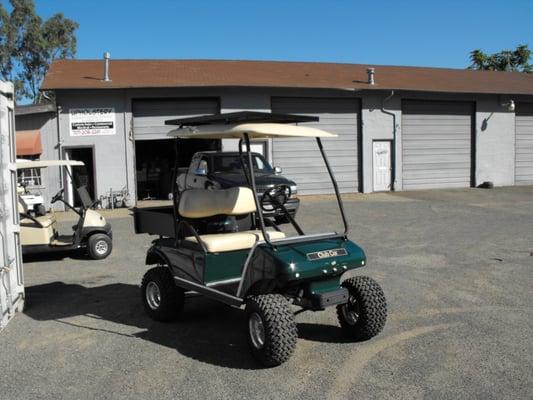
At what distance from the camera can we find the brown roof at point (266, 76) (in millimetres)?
18906

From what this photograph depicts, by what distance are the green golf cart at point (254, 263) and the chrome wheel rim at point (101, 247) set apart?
3.54m

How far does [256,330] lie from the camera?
4.55 m

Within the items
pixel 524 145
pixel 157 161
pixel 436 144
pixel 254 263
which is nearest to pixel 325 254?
pixel 254 263

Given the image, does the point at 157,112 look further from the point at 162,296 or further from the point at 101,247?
the point at 162,296

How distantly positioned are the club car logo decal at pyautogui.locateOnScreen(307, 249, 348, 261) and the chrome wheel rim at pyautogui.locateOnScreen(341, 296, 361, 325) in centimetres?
54

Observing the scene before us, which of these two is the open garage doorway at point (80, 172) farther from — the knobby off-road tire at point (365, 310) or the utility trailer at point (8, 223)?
the knobby off-road tire at point (365, 310)

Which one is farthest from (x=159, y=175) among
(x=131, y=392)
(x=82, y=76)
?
(x=131, y=392)

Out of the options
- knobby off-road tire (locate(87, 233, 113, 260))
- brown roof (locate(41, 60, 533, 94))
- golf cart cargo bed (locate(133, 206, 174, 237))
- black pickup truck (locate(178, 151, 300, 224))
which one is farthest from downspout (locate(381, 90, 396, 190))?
golf cart cargo bed (locate(133, 206, 174, 237))

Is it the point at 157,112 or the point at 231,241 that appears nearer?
the point at 231,241

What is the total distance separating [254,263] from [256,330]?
1.89 ft

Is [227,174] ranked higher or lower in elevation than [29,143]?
lower

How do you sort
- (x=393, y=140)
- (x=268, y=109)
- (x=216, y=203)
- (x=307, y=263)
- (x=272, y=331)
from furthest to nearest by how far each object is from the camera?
1. (x=393, y=140)
2. (x=268, y=109)
3. (x=216, y=203)
4. (x=307, y=263)
5. (x=272, y=331)

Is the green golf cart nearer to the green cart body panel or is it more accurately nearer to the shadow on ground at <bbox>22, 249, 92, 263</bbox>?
the green cart body panel

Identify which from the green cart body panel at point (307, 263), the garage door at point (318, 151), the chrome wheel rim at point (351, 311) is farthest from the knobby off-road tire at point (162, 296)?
the garage door at point (318, 151)
